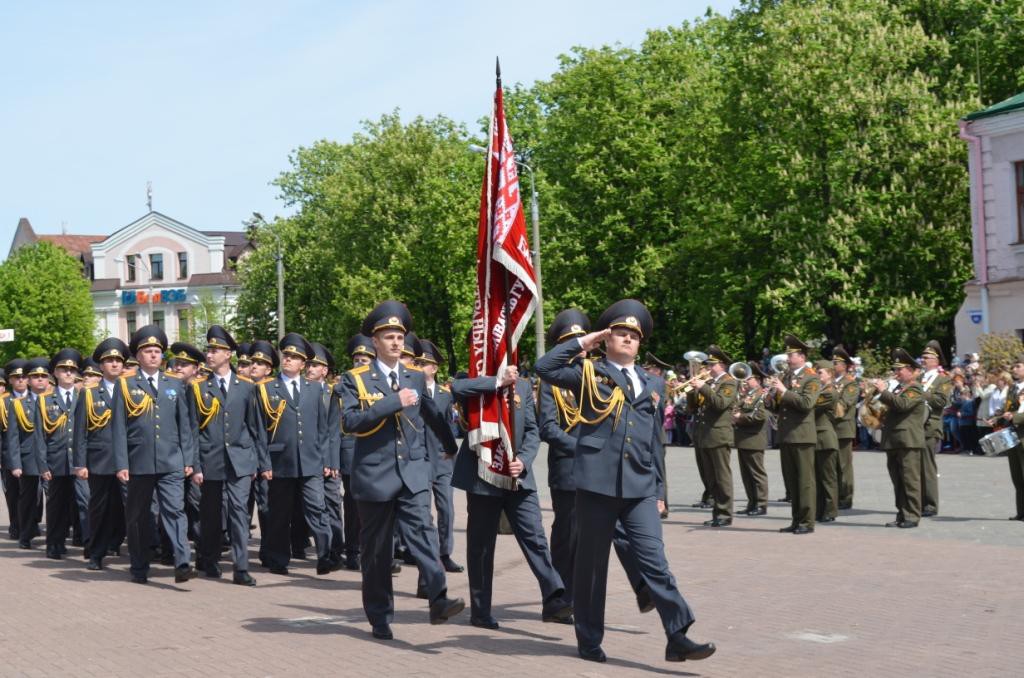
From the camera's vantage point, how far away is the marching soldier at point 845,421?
57.5ft

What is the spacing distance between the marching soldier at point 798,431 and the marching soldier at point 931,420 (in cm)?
196

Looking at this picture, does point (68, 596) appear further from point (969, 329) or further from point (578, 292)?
point (578, 292)

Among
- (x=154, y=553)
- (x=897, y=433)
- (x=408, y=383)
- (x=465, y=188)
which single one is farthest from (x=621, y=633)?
(x=465, y=188)

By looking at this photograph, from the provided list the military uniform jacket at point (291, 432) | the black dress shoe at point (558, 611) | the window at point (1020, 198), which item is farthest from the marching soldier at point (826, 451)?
the window at point (1020, 198)

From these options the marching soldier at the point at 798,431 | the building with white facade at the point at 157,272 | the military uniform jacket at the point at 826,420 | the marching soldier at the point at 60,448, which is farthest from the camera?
the building with white facade at the point at 157,272

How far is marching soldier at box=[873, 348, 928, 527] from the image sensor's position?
1560 centimetres

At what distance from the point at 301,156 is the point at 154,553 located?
60145mm

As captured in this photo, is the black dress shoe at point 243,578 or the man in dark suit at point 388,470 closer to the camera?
the man in dark suit at point 388,470

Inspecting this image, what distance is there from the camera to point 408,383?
31.7 ft

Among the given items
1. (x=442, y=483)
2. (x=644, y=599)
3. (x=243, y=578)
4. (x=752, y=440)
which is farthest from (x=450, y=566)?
(x=752, y=440)

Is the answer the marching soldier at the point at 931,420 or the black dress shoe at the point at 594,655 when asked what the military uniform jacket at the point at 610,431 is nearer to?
the black dress shoe at the point at 594,655

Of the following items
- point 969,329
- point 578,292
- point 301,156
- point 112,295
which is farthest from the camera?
point 112,295

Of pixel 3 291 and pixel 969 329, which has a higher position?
pixel 3 291

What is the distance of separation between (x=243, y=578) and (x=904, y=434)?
25.4ft
